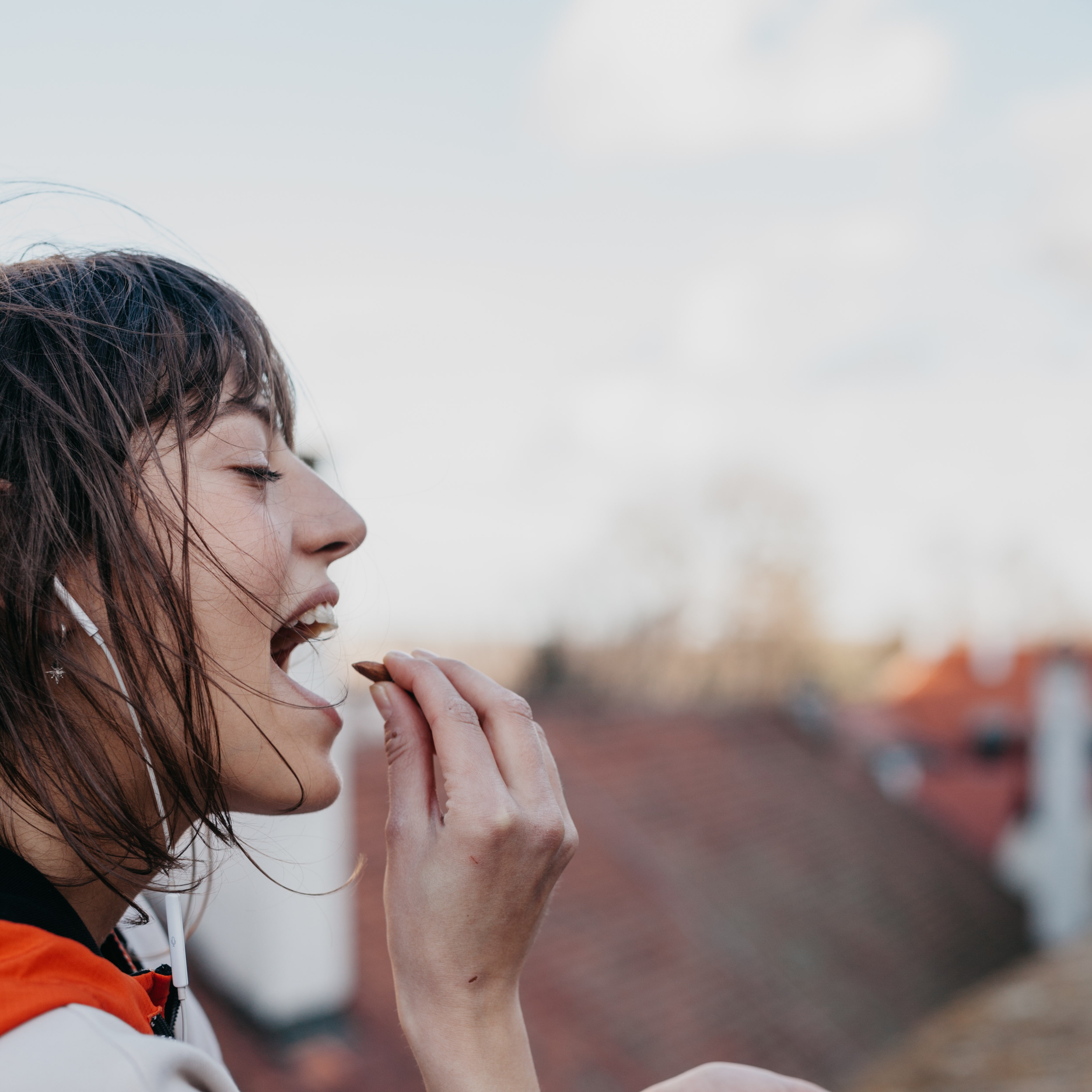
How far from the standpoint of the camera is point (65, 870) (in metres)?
1.13

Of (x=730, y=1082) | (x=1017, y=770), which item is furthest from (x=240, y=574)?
(x=1017, y=770)

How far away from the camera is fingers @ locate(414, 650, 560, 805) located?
3.94 ft

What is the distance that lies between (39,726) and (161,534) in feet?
0.78

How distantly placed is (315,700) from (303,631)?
10 cm

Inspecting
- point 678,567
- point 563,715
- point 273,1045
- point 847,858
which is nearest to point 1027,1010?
point 847,858

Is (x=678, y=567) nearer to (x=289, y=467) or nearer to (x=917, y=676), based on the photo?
(x=917, y=676)

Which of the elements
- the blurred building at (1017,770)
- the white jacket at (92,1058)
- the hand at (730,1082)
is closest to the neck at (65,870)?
the white jacket at (92,1058)

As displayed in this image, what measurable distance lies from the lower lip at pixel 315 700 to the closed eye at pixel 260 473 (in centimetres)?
23

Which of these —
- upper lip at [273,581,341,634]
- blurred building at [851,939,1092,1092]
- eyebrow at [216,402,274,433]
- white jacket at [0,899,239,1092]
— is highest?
eyebrow at [216,402,274,433]

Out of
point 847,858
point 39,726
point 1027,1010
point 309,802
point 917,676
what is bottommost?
point 917,676

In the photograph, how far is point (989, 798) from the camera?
1981cm

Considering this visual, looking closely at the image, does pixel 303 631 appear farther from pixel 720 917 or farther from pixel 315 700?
pixel 720 917

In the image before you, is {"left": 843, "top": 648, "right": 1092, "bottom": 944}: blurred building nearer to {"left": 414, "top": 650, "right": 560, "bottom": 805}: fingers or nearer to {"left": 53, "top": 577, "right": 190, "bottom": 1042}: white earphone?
{"left": 414, "top": 650, "right": 560, "bottom": 805}: fingers

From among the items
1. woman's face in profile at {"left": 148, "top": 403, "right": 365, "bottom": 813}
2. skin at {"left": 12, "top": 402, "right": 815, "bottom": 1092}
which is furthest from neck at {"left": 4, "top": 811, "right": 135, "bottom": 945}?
woman's face in profile at {"left": 148, "top": 403, "right": 365, "bottom": 813}
